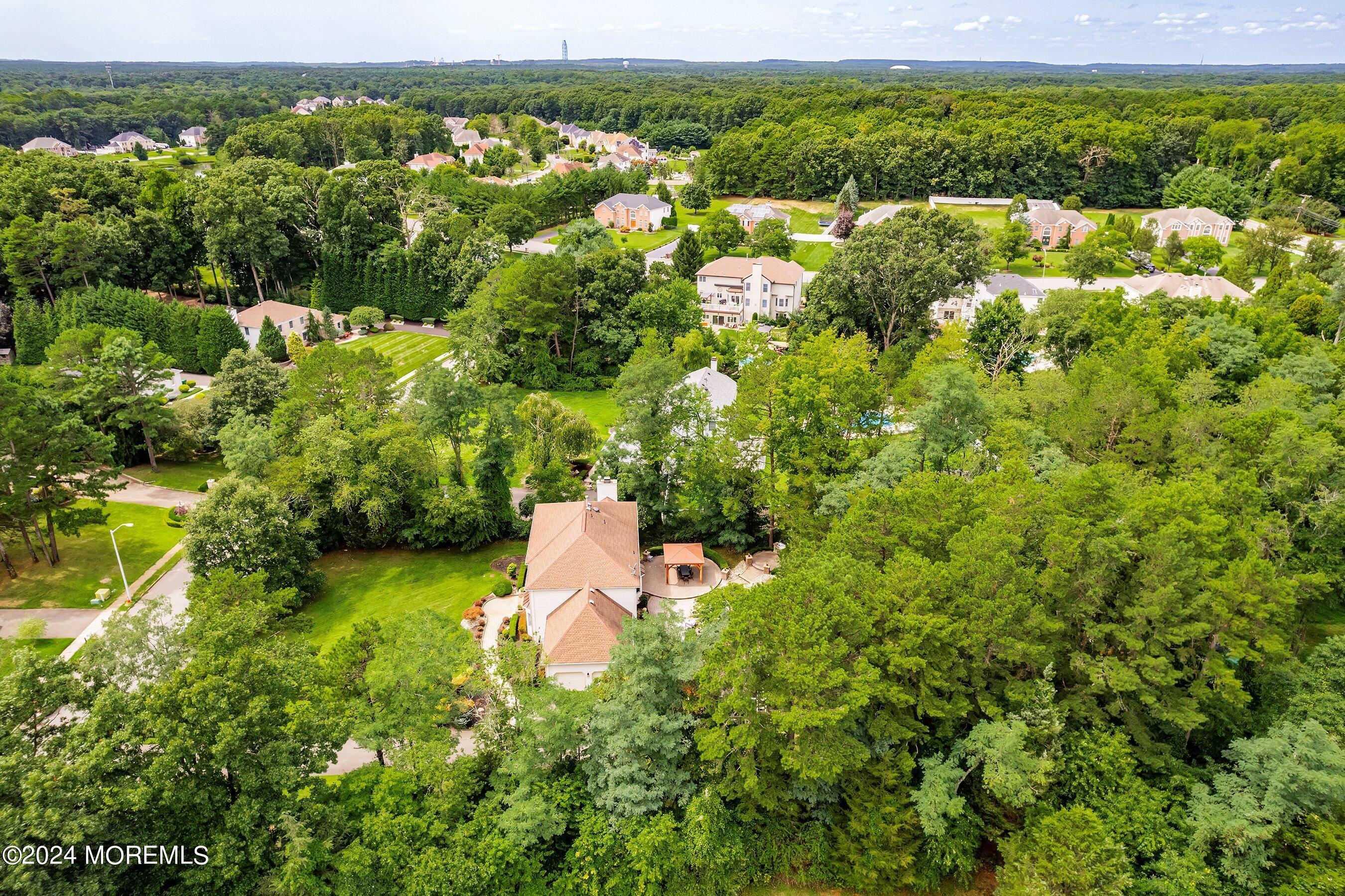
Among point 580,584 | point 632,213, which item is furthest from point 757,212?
point 580,584

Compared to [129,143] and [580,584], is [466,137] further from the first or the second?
[580,584]

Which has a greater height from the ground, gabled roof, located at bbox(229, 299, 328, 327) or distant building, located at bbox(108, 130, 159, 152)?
distant building, located at bbox(108, 130, 159, 152)

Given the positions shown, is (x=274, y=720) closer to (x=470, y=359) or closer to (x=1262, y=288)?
(x=470, y=359)

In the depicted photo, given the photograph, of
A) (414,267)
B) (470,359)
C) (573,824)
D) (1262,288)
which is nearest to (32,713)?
(573,824)

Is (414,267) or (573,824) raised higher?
(414,267)

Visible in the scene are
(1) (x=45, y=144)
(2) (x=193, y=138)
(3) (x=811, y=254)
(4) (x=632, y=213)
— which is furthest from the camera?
(2) (x=193, y=138)

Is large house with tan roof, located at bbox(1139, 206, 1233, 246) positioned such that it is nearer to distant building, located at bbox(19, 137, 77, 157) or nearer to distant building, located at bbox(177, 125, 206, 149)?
distant building, located at bbox(19, 137, 77, 157)

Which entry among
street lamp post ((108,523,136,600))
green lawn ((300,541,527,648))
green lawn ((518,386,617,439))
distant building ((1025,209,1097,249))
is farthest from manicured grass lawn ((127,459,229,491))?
distant building ((1025,209,1097,249))
